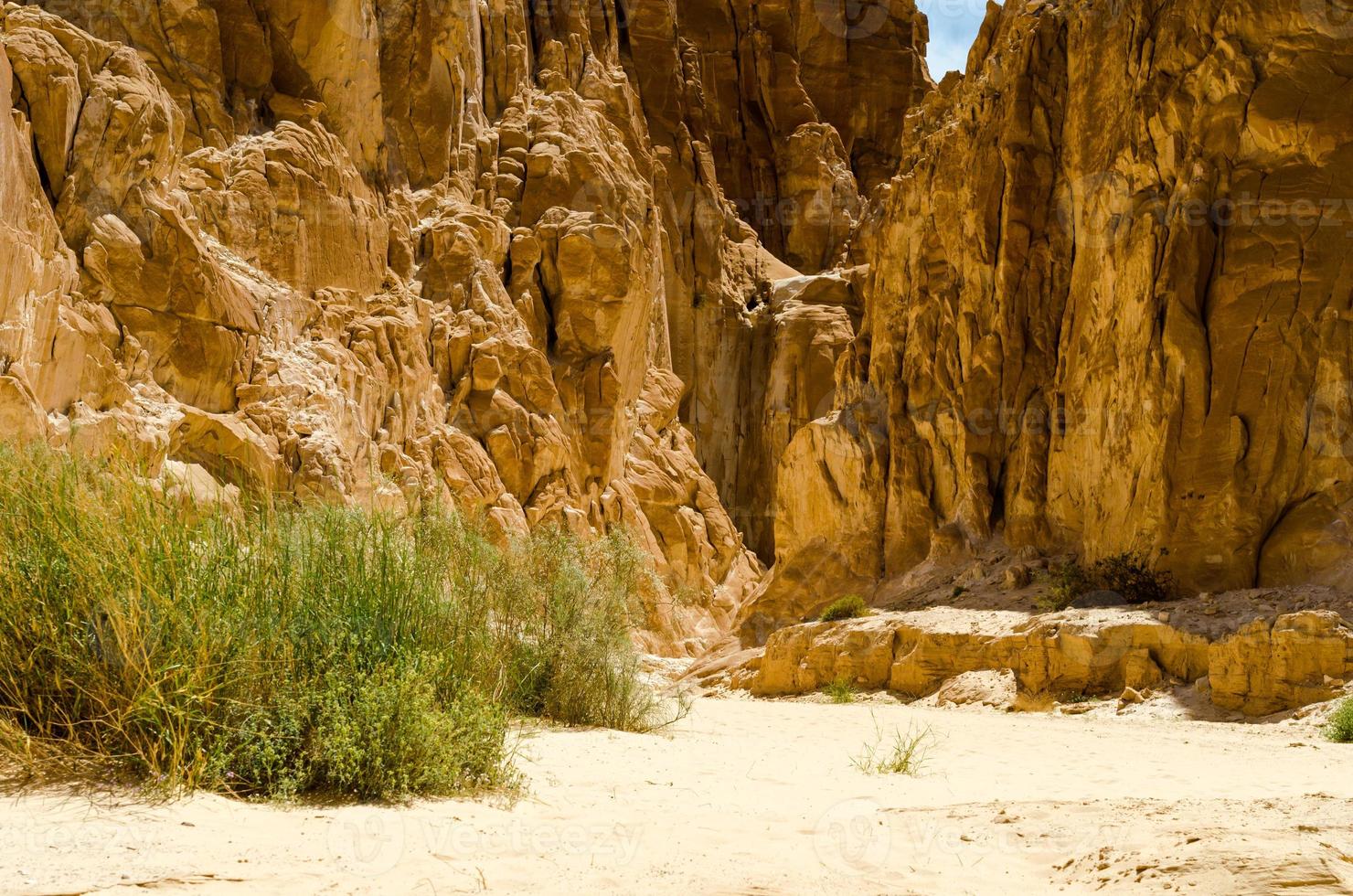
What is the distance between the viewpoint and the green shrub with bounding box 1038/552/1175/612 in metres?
16.6

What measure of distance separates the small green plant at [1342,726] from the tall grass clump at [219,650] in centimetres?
870

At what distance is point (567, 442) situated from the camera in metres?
35.9

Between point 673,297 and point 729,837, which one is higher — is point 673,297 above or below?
above

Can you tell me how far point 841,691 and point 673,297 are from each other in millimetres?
32255

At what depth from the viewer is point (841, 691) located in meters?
17.8

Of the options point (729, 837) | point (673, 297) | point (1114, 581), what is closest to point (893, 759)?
point (729, 837)

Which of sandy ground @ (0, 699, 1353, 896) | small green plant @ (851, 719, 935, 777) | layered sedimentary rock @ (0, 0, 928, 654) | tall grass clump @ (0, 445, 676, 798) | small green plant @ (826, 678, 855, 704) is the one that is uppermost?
layered sedimentary rock @ (0, 0, 928, 654)

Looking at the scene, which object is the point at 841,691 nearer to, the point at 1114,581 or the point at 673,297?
the point at 1114,581

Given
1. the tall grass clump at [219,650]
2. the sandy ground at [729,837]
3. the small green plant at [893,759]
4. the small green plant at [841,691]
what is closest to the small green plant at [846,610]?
the small green plant at [841,691]

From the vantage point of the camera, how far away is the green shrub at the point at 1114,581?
16625 millimetres

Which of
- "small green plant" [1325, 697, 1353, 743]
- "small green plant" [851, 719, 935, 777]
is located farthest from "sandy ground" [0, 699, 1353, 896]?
"small green plant" [1325, 697, 1353, 743]

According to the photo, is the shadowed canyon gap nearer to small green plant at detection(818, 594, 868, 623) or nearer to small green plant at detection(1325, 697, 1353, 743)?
small green plant at detection(818, 594, 868, 623)

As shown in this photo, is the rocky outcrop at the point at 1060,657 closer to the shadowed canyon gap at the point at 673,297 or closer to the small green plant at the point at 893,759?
the shadowed canyon gap at the point at 673,297

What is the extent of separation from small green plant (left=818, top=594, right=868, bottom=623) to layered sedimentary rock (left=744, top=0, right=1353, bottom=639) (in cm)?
298
